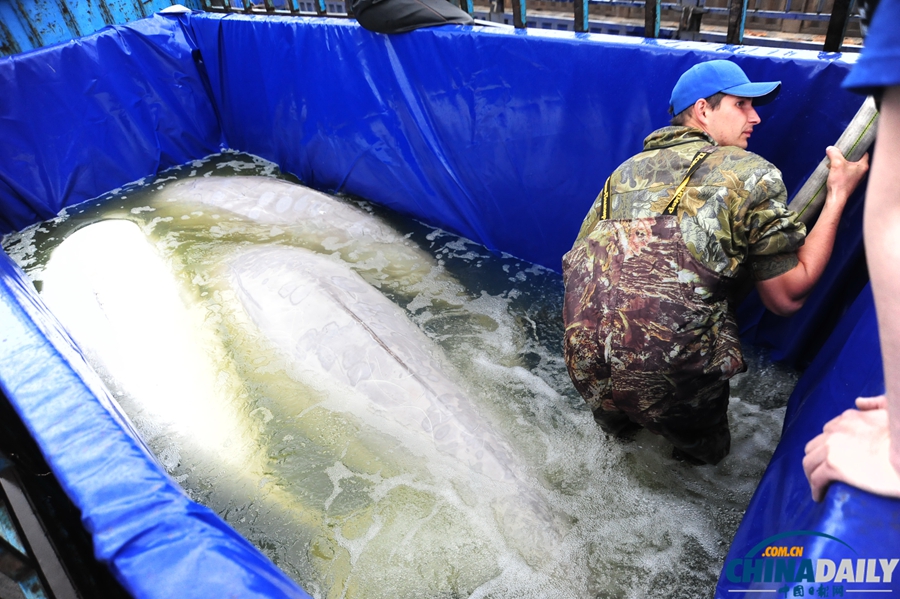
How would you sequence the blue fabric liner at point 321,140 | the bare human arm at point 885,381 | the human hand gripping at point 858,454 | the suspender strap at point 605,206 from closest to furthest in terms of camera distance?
1. the bare human arm at point 885,381
2. the human hand gripping at point 858,454
3. the blue fabric liner at point 321,140
4. the suspender strap at point 605,206

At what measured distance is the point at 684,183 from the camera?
6.11ft

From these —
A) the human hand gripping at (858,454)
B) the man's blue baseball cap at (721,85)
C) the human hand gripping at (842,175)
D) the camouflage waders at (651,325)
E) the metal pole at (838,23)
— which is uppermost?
the metal pole at (838,23)

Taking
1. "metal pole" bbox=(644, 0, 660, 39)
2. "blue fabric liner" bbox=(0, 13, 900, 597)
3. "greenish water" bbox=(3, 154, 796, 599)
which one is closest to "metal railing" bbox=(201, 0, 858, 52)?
"metal pole" bbox=(644, 0, 660, 39)

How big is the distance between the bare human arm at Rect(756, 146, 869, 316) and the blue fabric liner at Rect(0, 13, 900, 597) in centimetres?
35

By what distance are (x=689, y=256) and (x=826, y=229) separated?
478 millimetres

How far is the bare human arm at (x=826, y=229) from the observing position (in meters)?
1.81

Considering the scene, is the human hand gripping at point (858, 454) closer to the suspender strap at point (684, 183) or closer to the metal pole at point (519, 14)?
the suspender strap at point (684, 183)

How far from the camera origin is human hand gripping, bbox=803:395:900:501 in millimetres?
1040

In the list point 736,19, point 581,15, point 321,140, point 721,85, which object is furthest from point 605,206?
point 321,140

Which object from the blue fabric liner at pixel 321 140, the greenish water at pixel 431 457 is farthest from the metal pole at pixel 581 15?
Result: the greenish water at pixel 431 457

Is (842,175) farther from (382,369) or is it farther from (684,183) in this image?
(382,369)

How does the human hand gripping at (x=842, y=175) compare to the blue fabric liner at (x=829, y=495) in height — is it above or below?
above

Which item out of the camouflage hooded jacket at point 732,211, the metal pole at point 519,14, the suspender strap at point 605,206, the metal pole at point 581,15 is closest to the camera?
the camouflage hooded jacket at point 732,211

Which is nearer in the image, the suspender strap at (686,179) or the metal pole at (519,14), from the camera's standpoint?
the suspender strap at (686,179)
